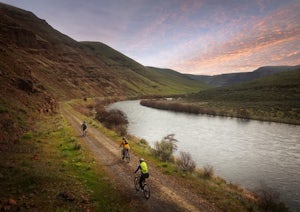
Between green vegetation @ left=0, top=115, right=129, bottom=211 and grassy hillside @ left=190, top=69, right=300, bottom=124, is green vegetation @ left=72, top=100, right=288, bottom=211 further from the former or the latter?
grassy hillside @ left=190, top=69, right=300, bottom=124

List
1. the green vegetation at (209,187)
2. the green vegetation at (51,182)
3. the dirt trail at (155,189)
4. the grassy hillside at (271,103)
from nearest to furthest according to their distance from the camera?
the green vegetation at (51,182) → the dirt trail at (155,189) → the green vegetation at (209,187) → the grassy hillside at (271,103)

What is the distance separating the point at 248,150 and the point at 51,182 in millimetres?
32155

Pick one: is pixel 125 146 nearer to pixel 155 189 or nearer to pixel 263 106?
pixel 155 189

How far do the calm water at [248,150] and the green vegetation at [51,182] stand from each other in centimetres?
1536

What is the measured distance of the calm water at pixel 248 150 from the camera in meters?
23.6

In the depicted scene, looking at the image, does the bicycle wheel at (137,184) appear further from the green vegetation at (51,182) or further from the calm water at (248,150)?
the calm water at (248,150)

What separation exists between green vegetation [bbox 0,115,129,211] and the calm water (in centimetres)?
1536

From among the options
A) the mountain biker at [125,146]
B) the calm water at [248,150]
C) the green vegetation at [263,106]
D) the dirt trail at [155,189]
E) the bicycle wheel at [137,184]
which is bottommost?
the calm water at [248,150]

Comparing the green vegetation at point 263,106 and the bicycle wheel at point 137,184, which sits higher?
the green vegetation at point 263,106

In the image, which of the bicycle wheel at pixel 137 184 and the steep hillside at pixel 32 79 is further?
the steep hillside at pixel 32 79

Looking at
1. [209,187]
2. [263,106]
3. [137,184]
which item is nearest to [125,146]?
[137,184]

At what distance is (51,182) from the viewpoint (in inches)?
549

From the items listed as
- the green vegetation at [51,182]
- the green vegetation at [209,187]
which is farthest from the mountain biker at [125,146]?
the green vegetation at [209,187]

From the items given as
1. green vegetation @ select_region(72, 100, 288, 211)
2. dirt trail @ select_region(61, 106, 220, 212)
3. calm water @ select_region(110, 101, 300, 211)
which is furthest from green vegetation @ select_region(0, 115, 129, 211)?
calm water @ select_region(110, 101, 300, 211)
